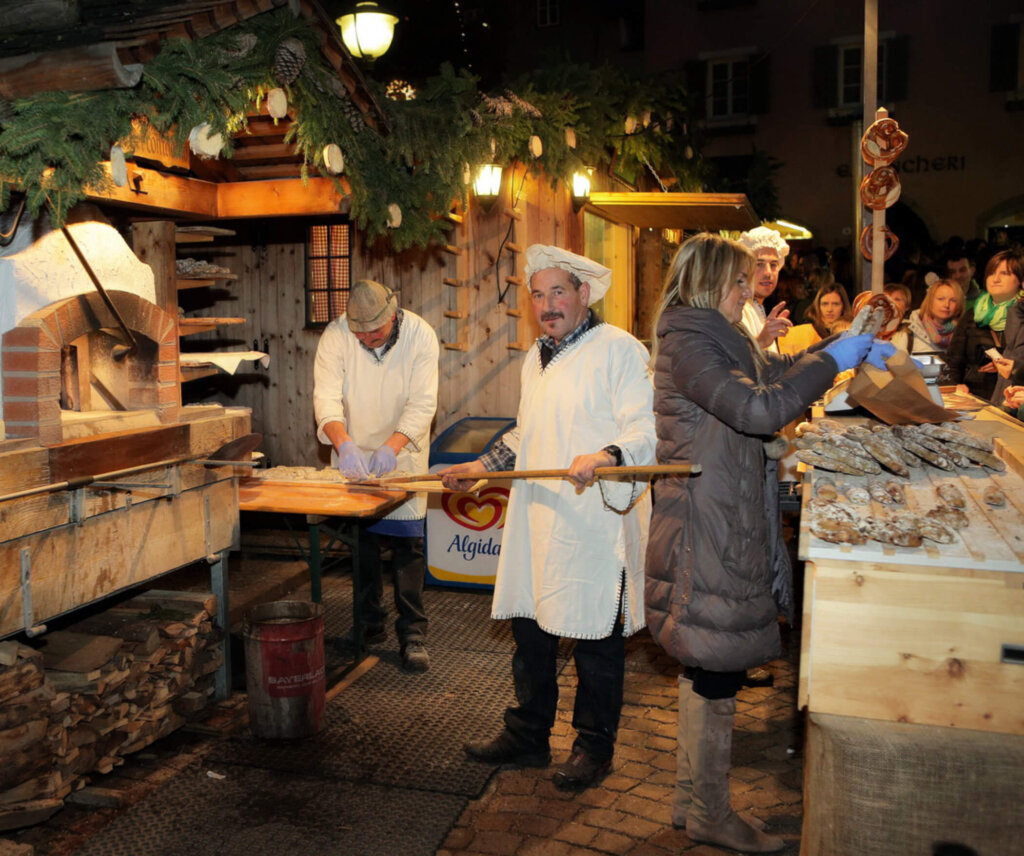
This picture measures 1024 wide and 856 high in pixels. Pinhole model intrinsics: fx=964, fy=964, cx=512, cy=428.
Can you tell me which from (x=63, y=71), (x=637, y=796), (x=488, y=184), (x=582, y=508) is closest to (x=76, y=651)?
(x=582, y=508)

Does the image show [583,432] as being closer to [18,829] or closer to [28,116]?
[28,116]

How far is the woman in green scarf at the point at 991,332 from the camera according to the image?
7426 mm

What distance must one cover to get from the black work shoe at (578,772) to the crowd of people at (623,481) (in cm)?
1

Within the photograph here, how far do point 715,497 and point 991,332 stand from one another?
6.22 metres

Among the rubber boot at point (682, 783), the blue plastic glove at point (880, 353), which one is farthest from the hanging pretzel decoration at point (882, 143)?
the rubber boot at point (682, 783)

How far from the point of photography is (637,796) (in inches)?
170

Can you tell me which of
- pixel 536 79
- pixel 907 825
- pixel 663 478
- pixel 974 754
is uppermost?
pixel 536 79

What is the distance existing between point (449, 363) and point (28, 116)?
539cm

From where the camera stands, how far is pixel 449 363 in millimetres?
8938

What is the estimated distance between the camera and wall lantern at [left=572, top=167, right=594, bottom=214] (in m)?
9.60

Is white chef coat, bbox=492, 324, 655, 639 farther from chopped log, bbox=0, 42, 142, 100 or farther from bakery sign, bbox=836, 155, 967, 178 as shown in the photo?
bakery sign, bbox=836, 155, 967, 178

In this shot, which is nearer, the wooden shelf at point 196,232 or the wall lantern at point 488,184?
the wooden shelf at point 196,232

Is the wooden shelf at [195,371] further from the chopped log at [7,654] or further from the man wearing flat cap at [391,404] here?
the chopped log at [7,654]

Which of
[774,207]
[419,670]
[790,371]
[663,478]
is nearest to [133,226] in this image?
[419,670]
